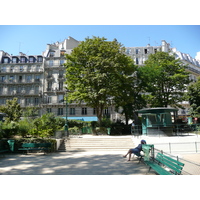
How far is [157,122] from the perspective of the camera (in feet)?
56.9

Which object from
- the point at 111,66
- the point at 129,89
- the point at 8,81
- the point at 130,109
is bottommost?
the point at 130,109

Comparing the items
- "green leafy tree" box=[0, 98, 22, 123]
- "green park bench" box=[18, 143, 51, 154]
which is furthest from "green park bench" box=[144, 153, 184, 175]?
"green leafy tree" box=[0, 98, 22, 123]

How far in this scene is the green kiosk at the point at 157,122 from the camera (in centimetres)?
1666

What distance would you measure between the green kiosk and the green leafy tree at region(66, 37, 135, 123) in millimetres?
5223

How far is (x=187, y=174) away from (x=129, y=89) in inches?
729

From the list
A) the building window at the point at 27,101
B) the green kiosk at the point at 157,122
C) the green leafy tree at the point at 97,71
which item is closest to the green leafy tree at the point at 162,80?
the green leafy tree at the point at 97,71

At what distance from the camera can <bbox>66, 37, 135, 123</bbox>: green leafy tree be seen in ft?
69.7

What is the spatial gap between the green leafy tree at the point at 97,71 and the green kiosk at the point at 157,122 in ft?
17.1

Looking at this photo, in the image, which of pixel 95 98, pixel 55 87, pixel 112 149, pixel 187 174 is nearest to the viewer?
pixel 187 174

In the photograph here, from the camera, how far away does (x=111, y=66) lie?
21.4 metres

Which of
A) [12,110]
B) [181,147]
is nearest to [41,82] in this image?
[12,110]
